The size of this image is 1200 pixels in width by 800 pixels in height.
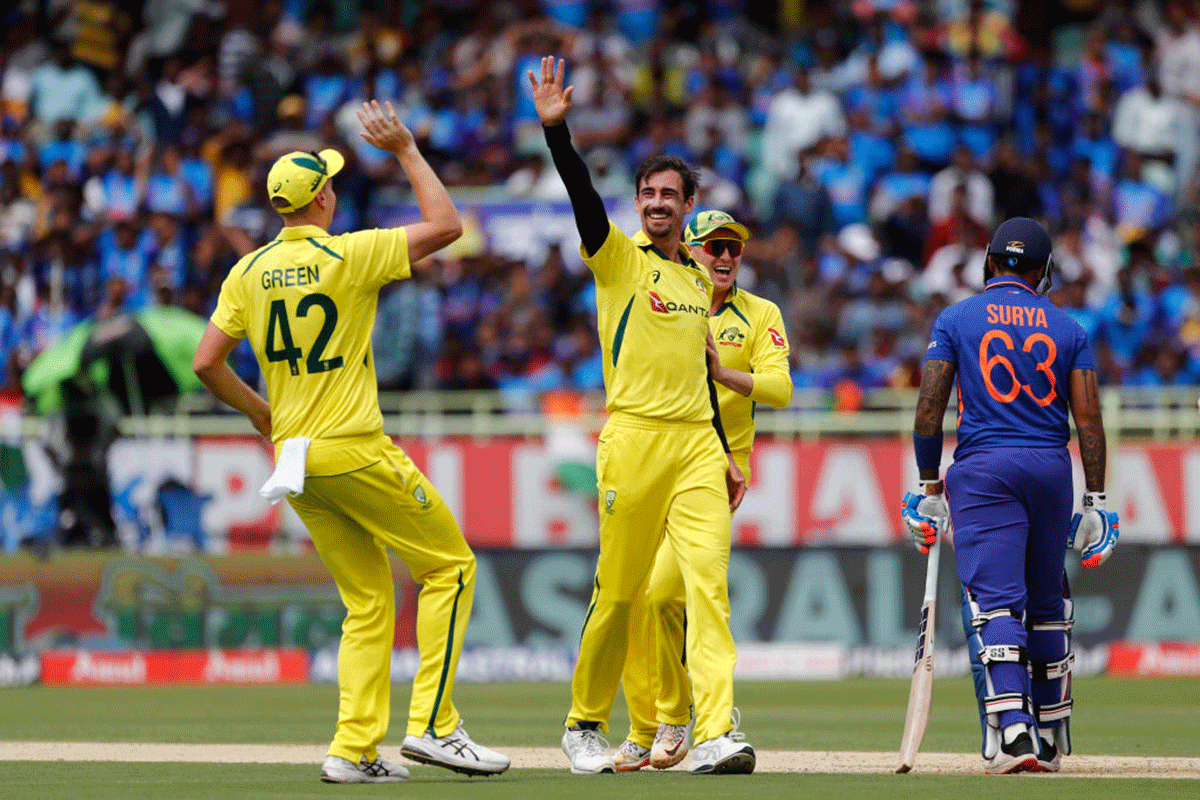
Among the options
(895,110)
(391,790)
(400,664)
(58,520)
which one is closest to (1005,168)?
(895,110)

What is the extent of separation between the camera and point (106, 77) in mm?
25047

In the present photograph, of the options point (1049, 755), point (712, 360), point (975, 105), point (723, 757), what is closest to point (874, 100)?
point (975, 105)

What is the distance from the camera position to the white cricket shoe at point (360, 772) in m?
8.48

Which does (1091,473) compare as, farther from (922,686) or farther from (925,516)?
(922,686)

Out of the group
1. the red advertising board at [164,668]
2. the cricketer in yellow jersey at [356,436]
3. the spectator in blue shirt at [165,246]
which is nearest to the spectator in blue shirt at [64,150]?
the spectator in blue shirt at [165,246]

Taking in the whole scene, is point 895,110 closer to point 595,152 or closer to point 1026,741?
point 595,152

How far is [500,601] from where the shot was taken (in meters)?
18.0

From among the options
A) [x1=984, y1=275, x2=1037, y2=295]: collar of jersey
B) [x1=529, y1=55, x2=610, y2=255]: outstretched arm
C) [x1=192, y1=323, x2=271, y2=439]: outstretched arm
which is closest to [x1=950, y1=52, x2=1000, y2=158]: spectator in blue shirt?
[x1=984, y1=275, x2=1037, y2=295]: collar of jersey

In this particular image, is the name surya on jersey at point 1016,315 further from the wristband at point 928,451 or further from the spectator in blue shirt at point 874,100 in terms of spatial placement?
the spectator in blue shirt at point 874,100

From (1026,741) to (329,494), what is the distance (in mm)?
3361

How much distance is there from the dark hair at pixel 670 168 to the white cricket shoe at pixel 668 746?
2.61 m

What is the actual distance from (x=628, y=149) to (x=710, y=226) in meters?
12.9

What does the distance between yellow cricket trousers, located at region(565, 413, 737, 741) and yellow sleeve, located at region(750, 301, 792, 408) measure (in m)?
0.78

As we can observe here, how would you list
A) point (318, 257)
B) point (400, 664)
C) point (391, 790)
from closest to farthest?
point (391, 790) → point (318, 257) → point (400, 664)
